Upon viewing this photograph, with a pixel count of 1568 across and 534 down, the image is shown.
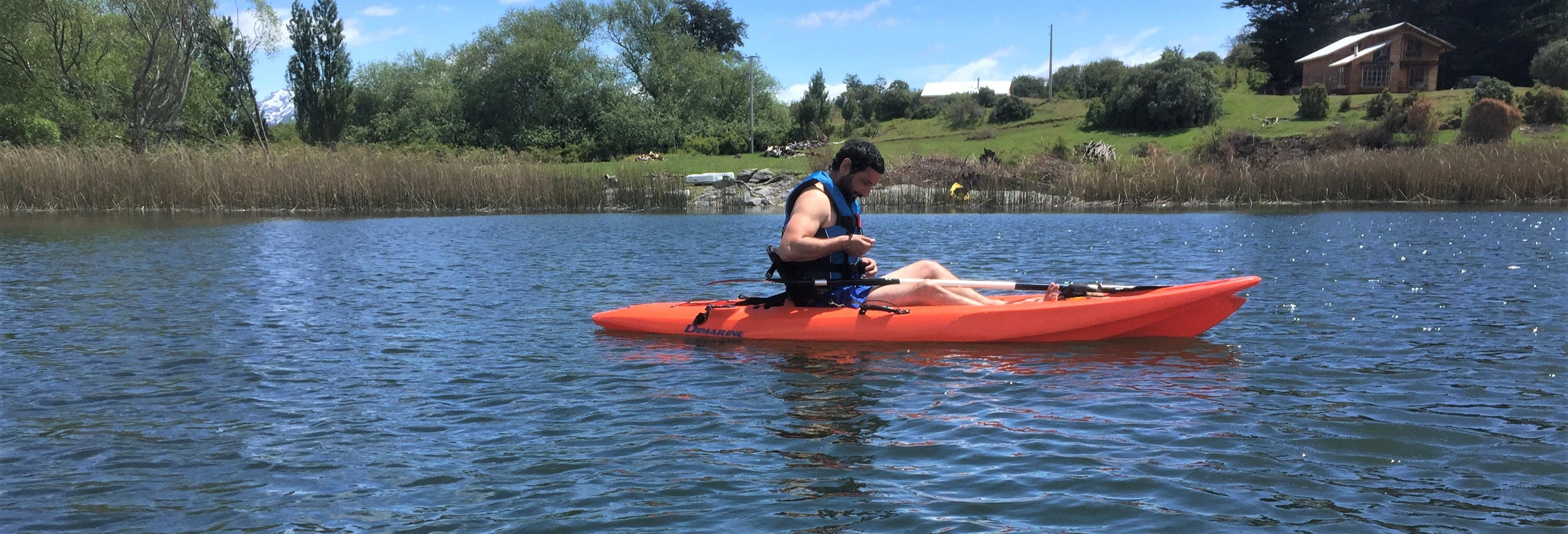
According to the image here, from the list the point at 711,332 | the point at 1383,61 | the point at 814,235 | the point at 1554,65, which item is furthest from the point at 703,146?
the point at 814,235

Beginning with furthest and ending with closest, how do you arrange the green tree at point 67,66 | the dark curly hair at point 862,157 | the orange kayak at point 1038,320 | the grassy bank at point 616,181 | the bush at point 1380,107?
1. the bush at point 1380,107
2. the green tree at point 67,66
3. the grassy bank at point 616,181
4. the orange kayak at point 1038,320
5. the dark curly hair at point 862,157

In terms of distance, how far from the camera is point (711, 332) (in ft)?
24.8

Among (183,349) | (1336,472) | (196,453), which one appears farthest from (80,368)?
(1336,472)

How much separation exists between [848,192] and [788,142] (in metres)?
36.8

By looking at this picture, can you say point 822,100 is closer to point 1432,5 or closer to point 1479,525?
point 1432,5

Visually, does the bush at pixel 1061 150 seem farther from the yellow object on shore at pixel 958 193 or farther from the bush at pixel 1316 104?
the bush at pixel 1316 104

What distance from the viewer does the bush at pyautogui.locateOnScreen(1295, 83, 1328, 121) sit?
37.0 meters

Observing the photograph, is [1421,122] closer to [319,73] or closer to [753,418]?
[753,418]

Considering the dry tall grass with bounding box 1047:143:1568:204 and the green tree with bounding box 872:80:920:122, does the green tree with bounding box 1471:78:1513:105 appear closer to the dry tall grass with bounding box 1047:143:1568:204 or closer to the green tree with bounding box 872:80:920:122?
the dry tall grass with bounding box 1047:143:1568:204

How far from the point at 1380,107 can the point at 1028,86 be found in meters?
26.8

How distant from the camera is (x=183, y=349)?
7441 mm

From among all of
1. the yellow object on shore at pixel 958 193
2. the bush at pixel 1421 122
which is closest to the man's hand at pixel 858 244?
the yellow object on shore at pixel 958 193

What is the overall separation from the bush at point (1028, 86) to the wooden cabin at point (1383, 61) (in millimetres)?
16805

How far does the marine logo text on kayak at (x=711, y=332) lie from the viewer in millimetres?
7473
